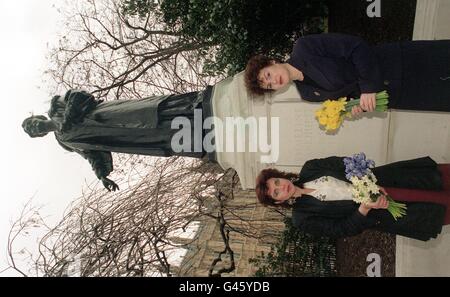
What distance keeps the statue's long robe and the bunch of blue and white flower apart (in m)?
1.82

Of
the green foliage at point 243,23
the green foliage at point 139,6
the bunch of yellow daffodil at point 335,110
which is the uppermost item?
the green foliage at point 139,6

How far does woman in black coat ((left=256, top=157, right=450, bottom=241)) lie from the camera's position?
3535 mm

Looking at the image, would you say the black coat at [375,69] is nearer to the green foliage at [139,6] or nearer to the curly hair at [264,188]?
the curly hair at [264,188]

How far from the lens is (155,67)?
32.8 feet

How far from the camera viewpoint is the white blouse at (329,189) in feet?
11.8

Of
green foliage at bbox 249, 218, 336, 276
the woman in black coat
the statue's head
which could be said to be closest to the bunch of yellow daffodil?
the woman in black coat

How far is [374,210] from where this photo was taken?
3668 millimetres

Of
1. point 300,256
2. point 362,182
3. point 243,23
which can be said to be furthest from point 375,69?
point 300,256

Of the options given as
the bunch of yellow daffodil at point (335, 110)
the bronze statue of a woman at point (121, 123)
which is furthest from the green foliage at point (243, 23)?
the bunch of yellow daffodil at point (335, 110)

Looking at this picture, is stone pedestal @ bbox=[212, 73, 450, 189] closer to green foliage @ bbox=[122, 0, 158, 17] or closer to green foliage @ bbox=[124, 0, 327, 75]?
green foliage @ bbox=[124, 0, 327, 75]

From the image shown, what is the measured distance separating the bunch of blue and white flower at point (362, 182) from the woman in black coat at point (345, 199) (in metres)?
0.12
